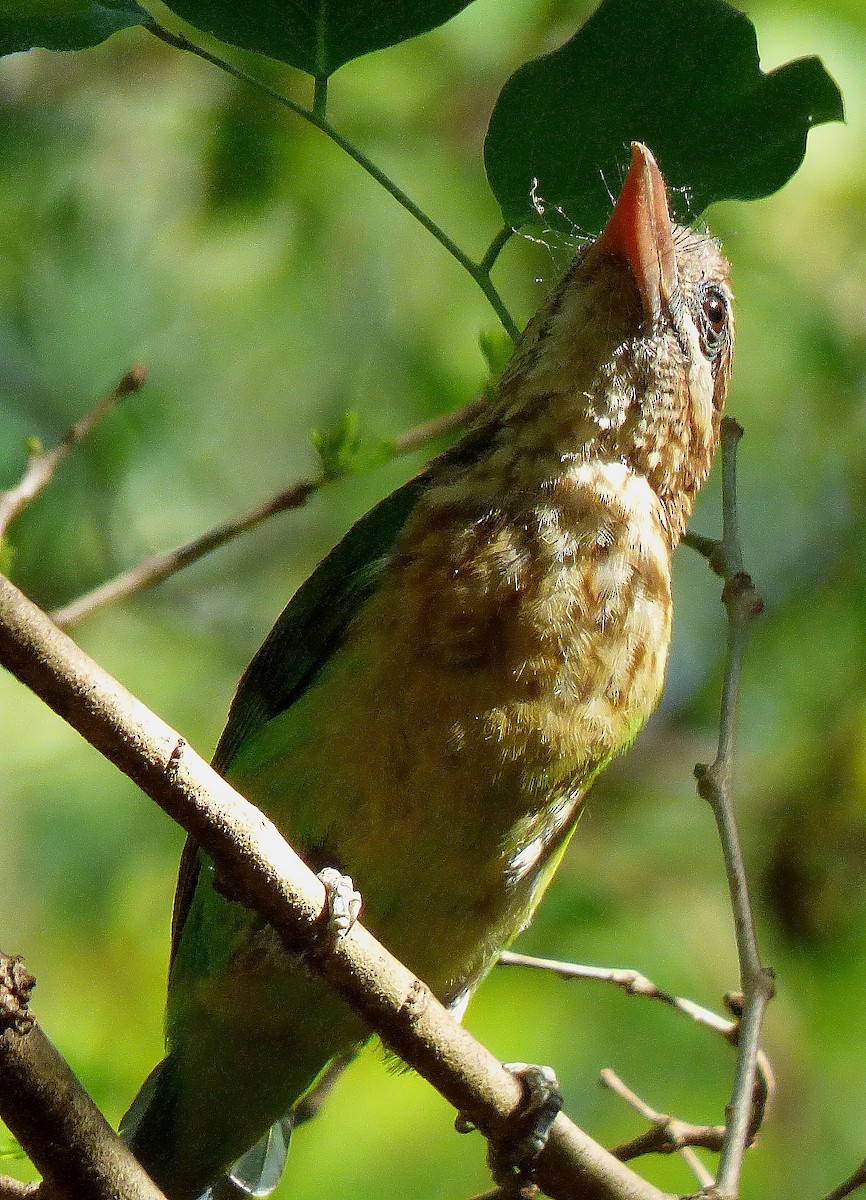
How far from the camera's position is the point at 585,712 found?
9.33 feet

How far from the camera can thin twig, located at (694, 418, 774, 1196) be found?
2312mm

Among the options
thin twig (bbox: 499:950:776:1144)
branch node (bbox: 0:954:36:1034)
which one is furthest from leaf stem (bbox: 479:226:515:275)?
branch node (bbox: 0:954:36:1034)

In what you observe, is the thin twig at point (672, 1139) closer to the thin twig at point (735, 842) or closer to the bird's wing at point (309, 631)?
the thin twig at point (735, 842)

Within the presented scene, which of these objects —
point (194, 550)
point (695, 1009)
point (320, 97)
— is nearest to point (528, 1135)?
point (695, 1009)

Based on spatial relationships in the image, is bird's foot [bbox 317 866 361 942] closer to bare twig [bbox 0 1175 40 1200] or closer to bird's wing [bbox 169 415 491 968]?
bare twig [bbox 0 1175 40 1200]

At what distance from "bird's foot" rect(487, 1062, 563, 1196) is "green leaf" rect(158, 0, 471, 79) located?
1770 millimetres

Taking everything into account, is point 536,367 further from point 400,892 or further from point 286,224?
point 286,224

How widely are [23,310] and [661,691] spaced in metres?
3.12

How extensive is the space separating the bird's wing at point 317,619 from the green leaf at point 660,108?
22.9 inches

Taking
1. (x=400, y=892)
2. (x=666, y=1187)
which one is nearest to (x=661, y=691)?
(x=400, y=892)

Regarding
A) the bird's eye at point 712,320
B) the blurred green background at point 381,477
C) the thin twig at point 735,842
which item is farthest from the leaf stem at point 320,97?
the blurred green background at point 381,477

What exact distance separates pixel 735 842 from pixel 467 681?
565 mm

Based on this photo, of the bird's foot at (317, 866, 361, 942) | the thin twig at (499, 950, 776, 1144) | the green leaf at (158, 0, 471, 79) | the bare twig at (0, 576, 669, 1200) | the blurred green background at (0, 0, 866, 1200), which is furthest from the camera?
the blurred green background at (0, 0, 866, 1200)

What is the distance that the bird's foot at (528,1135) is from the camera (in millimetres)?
2541
